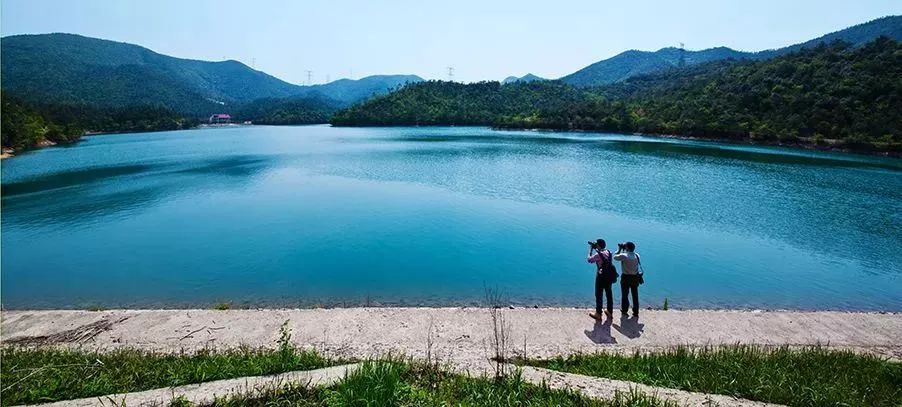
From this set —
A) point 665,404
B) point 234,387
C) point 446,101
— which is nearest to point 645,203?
point 665,404

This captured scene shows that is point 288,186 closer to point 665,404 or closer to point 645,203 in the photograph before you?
point 645,203

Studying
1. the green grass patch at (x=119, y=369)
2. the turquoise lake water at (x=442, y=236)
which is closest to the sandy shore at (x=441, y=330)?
the green grass patch at (x=119, y=369)

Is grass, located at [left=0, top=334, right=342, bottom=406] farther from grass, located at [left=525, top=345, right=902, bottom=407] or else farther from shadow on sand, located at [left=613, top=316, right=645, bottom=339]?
shadow on sand, located at [left=613, top=316, right=645, bottom=339]

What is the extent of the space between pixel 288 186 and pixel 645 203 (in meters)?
28.5

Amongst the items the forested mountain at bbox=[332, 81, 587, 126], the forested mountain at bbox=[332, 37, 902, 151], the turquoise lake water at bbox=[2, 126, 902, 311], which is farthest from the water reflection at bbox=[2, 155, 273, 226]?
the forested mountain at bbox=[332, 81, 587, 126]

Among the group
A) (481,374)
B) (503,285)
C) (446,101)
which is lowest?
(503,285)

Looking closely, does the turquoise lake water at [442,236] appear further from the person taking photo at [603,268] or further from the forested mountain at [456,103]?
the forested mountain at [456,103]

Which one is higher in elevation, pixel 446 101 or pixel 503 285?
pixel 446 101

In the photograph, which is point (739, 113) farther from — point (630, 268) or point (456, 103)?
point (456, 103)

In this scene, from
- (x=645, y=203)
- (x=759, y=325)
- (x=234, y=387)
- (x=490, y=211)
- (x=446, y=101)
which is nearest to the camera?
(x=234, y=387)

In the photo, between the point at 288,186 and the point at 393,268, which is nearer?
the point at 393,268

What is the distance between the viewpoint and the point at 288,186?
38.5 meters

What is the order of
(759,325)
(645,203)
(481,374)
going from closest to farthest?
1. (481,374)
2. (759,325)
3. (645,203)

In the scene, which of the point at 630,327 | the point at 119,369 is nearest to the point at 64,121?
the point at 119,369
